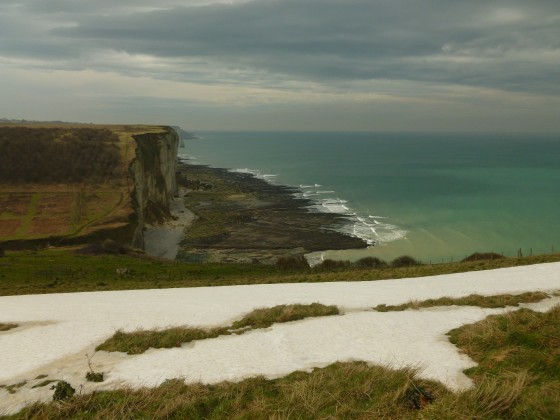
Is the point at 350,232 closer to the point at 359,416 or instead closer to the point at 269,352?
the point at 269,352

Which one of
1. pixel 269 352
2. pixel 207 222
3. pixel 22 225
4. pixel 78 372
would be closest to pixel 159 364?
pixel 78 372

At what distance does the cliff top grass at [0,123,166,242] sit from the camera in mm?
61688

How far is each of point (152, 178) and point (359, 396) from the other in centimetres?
8181

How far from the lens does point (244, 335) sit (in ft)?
61.5

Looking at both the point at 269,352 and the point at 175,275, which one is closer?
the point at 269,352

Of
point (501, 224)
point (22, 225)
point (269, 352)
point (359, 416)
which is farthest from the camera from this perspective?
Answer: point (501, 224)

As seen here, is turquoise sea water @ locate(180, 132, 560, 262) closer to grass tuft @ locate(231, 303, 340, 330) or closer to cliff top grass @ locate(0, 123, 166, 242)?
cliff top grass @ locate(0, 123, 166, 242)

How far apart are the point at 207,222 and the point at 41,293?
166 feet

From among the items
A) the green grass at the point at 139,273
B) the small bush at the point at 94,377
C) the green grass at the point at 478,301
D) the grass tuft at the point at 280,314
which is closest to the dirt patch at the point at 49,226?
the green grass at the point at 139,273

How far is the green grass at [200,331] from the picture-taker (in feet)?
58.1

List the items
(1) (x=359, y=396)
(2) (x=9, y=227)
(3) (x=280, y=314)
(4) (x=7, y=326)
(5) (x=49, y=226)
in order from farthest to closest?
(5) (x=49, y=226) → (2) (x=9, y=227) → (4) (x=7, y=326) → (3) (x=280, y=314) → (1) (x=359, y=396)

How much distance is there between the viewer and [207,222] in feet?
266

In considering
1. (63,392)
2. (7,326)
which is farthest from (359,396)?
(7,326)

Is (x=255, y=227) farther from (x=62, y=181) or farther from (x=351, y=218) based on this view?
(x=62, y=181)
